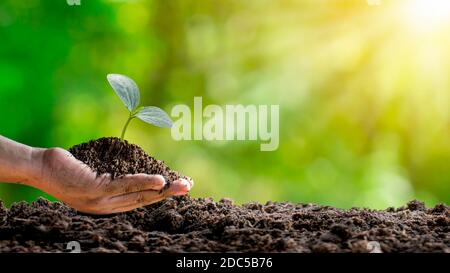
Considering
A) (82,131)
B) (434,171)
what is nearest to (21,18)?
(82,131)

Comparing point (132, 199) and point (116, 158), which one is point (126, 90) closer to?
point (116, 158)

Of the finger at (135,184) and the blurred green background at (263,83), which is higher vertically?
the blurred green background at (263,83)

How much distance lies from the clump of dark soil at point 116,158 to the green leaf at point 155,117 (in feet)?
0.33

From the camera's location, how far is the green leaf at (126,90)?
1799mm

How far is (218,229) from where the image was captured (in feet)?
4.99

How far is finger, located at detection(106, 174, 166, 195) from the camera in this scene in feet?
5.12

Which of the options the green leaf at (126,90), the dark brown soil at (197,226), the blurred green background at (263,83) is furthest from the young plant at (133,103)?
the blurred green background at (263,83)

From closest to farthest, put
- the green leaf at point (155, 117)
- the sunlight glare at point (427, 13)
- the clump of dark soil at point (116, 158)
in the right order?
1. the clump of dark soil at point (116, 158)
2. the green leaf at point (155, 117)
3. the sunlight glare at point (427, 13)

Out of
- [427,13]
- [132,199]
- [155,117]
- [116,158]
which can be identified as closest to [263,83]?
[427,13]

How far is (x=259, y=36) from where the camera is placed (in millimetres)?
2723

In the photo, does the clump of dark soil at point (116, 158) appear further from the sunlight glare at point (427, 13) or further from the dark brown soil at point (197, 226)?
the sunlight glare at point (427, 13)

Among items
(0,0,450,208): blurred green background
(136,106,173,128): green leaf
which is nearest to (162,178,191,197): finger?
(136,106,173,128): green leaf

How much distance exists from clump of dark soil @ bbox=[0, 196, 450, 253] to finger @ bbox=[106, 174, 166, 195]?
0.09 meters

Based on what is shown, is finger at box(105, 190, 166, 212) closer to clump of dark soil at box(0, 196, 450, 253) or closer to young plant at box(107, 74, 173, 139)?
clump of dark soil at box(0, 196, 450, 253)
